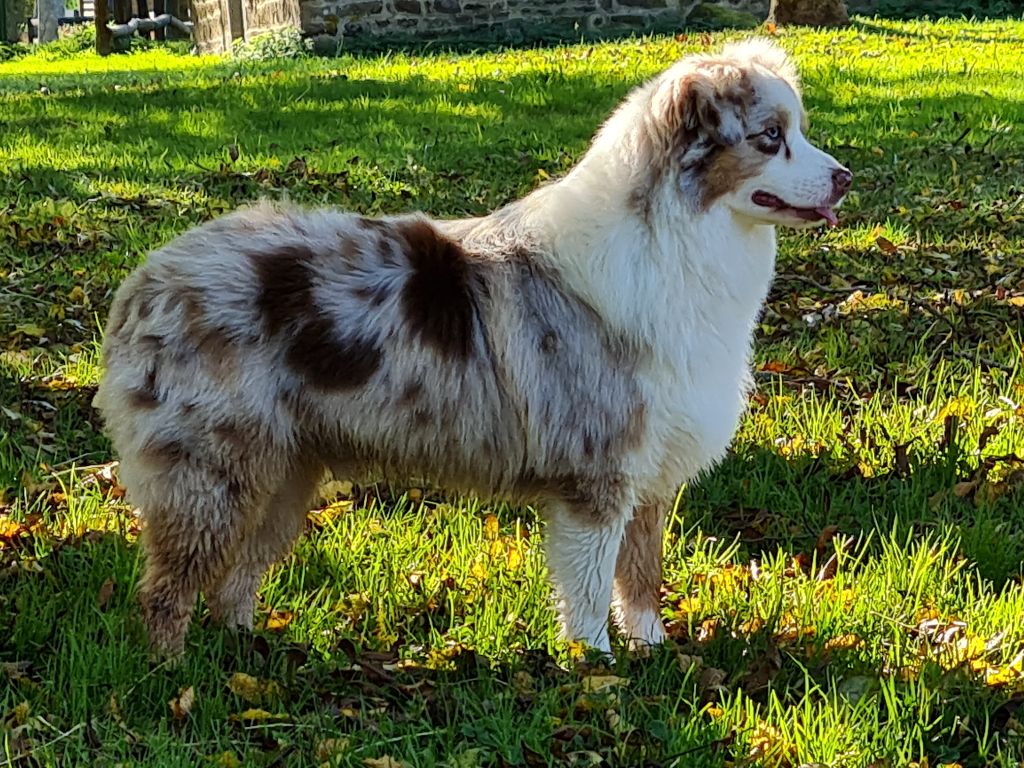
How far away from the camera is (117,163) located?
9570 mm

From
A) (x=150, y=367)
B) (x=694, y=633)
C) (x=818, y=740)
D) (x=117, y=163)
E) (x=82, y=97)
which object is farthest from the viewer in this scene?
(x=82, y=97)

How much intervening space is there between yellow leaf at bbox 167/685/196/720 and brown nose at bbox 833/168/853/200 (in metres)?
2.23

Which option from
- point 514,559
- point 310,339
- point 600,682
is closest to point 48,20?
point 514,559

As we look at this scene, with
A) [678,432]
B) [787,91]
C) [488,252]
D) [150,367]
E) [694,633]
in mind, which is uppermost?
[787,91]

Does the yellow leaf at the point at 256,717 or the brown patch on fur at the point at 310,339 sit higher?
the brown patch on fur at the point at 310,339

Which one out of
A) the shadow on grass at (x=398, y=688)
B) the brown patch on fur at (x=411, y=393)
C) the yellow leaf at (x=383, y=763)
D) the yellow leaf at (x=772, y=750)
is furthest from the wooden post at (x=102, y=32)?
the yellow leaf at (x=772, y=750)

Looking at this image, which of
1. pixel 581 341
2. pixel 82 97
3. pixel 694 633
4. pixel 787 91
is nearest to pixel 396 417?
pixel 581 341

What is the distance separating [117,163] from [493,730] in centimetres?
Answer: 753

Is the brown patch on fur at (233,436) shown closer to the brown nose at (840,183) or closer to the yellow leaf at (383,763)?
the yellow leaf at (383,763)

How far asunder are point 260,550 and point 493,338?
1034mm

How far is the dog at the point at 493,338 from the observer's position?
3.34 m

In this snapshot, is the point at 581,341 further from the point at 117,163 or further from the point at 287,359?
the point at 117,163

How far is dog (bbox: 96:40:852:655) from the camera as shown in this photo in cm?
334

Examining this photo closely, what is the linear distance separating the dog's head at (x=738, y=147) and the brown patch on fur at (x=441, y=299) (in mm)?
621
